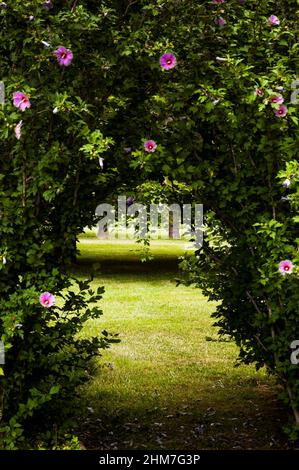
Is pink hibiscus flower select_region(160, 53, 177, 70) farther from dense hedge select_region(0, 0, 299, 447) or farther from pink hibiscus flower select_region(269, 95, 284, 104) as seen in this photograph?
pink hibiscus flower select_region(269, 95, 284, 104)

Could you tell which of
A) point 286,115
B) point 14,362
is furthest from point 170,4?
point 14,362

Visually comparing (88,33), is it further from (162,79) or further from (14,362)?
(14,362)

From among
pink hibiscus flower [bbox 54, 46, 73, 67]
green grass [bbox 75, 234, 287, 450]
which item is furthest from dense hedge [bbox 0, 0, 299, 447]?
green grass [bbox 75, 234, 287, 450]

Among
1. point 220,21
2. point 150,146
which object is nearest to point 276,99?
point 220,21

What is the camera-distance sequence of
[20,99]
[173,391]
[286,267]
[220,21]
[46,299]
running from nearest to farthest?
[20,99] → [46,299] → [286,267] → [220,21] → [173,391]

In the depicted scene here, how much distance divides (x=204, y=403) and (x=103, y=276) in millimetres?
9912

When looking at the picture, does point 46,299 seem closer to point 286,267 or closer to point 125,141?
point 125,141

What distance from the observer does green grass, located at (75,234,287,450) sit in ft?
16.4

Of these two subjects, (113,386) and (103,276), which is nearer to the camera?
(113,386)

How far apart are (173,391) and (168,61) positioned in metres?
3.64

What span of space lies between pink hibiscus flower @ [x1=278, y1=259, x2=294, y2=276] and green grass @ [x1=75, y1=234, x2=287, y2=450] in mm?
1202

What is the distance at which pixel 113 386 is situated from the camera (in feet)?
21.0

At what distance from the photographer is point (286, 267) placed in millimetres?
3805

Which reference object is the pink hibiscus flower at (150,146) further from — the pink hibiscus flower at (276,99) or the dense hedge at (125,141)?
the pink hibiscus flower at (276,99)
